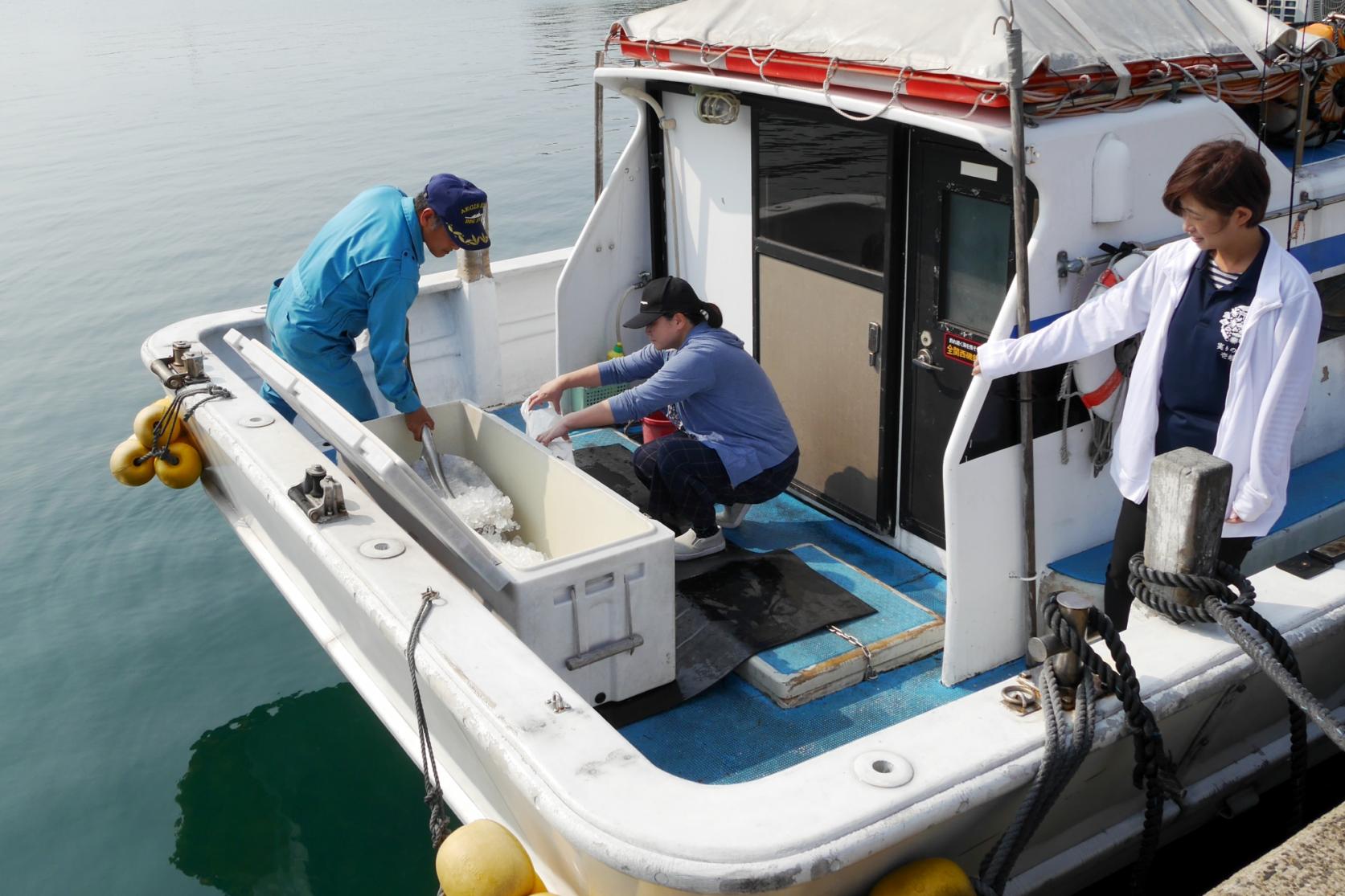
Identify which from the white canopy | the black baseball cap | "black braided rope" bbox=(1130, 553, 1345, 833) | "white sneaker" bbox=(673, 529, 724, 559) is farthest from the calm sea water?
the white canopy

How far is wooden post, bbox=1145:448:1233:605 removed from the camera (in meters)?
2.54

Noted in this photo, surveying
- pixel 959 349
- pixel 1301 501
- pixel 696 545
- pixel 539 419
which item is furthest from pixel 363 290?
pixel 1301 501

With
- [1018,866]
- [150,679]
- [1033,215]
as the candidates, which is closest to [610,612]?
[1018,866]

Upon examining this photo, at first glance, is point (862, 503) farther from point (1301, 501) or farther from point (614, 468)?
point (1301, 501)

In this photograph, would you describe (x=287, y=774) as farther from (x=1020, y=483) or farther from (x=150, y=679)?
(x=1020, y=483)

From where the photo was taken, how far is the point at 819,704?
3768 mm

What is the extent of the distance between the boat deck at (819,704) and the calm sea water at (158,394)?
4.30 ft

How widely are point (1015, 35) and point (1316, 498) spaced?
2.15m

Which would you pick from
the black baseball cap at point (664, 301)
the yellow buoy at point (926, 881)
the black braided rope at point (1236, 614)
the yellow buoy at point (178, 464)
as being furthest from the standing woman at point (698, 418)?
the yellow buoy at point (926, 881)

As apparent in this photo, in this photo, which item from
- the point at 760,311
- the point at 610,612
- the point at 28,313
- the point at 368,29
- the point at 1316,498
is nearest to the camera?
the point at 610,612

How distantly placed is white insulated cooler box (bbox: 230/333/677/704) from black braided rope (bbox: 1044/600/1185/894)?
51.5 inches

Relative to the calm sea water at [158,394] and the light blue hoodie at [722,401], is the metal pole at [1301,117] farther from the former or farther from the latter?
A: the calm sea water at [158,394]

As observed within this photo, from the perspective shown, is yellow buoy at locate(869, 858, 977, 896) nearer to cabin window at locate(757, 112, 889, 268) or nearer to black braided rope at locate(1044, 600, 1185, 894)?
black braided rope at locate(1044, 600, 1185, 894)

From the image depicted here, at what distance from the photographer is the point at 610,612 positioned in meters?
3.42
